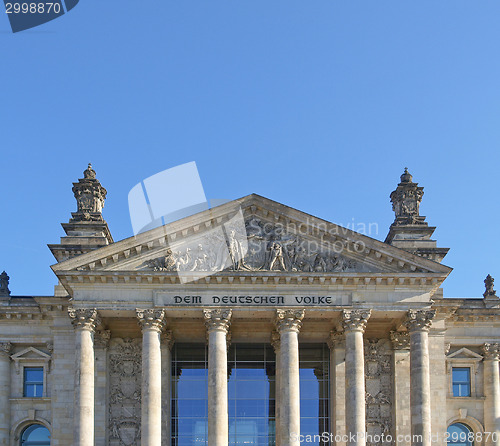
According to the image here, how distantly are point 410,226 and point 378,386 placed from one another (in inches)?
374

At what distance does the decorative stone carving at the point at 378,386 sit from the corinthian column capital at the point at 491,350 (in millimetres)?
6037

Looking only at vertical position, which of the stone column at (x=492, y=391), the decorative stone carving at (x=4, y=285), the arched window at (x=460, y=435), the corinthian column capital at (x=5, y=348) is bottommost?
the arched window at (x=460, y=435)

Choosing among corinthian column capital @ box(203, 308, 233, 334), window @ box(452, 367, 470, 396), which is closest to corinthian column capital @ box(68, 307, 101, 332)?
corinthian column capital @ box(203, 308, 233, 334)

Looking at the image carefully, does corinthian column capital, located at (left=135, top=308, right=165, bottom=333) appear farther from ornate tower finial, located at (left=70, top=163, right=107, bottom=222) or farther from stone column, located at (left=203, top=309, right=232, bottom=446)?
ornate tower finial, located at (left=70, top=163, right=107, bottom=222)

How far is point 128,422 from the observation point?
4978 cm

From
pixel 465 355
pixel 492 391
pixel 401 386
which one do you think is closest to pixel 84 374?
pixel 401 386

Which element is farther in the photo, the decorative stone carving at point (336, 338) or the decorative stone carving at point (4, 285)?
the decorative stone carving at point (4, 285)

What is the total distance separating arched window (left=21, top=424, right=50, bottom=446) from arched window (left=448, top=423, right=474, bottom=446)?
22407 mm

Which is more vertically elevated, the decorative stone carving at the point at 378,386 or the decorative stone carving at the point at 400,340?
the decorative stone carving at the point at 400,340

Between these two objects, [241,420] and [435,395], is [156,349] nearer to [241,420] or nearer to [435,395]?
[241,420]

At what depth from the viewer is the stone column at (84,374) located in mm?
45531

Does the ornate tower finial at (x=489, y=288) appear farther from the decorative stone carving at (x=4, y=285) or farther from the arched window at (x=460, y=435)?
Result: the decorative stone carving at (x=4, y=285)

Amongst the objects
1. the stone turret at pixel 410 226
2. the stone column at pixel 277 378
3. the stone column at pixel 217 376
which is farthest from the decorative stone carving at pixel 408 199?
the stone column at pixel 217 376

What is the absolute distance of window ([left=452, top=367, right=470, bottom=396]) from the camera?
2103 inches
